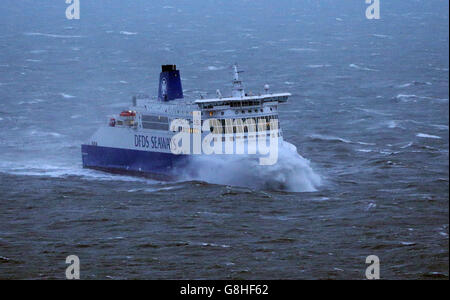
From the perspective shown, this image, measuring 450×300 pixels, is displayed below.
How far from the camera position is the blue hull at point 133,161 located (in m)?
65.9

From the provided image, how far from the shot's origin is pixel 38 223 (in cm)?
5434

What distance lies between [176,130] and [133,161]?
5911mm

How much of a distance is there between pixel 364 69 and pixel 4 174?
63.5 meters

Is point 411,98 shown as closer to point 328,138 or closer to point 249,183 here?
point 328,138

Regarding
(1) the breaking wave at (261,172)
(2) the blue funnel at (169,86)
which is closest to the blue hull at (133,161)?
(1) the breaking wave at (261,172)

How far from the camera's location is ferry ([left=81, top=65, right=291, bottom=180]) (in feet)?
205

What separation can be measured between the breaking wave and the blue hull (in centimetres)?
234

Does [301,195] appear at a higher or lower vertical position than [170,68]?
lower

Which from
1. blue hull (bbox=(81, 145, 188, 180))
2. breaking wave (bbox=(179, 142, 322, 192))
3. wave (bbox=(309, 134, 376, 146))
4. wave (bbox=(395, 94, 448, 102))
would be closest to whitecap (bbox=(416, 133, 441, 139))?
wave (bbox=(309, 134, 376, 146))

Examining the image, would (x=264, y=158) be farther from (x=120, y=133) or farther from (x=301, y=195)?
(x=120, y=133)

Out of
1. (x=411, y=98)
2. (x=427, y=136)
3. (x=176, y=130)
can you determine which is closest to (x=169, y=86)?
(x=176, y=130)

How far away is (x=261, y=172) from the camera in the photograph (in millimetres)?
61406

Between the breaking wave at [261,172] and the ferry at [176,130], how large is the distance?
0.59 m
